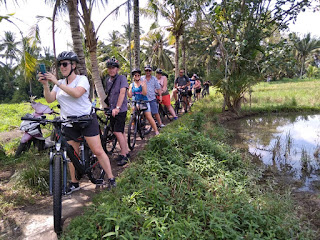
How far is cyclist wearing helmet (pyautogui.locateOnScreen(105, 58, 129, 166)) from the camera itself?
4.45 m

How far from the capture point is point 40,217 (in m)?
3.27

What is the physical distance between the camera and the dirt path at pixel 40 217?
290 cm

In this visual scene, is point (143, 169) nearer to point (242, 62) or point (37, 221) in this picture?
point (37, 221)

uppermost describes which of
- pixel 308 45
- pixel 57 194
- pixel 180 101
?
pixel 308 45

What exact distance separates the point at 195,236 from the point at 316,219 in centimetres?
221

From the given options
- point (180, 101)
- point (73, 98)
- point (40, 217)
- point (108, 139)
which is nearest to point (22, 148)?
point (108, 139)

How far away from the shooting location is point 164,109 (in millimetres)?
9133

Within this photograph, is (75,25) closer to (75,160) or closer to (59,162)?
(75,160)

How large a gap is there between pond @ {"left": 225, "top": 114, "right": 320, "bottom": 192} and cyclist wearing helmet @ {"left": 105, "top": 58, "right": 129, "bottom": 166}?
3.62m

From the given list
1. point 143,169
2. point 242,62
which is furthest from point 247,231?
point 242,62

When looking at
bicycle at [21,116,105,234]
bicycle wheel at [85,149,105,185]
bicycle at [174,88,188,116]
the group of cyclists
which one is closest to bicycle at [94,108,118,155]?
the group of cyclists

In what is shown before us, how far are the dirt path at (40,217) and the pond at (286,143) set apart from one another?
4.00 metres

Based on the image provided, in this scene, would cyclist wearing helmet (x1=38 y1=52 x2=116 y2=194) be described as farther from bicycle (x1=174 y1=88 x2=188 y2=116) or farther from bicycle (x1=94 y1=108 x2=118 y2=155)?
bicycle (x1=174 y1=88 x2=188 y2=116)

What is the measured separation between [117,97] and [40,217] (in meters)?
2.37
